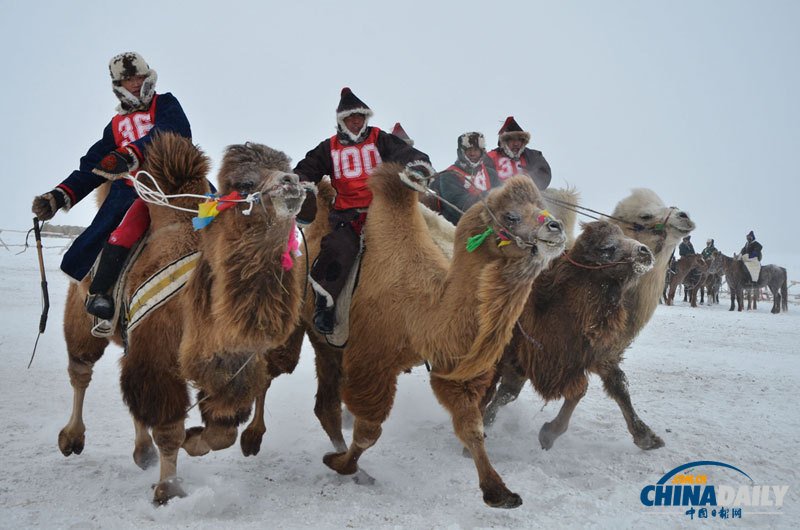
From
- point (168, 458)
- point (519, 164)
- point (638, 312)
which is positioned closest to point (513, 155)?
point (519, 164)

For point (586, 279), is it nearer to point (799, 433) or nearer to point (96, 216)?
point (799, 433)

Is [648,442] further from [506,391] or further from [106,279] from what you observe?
[106,279]

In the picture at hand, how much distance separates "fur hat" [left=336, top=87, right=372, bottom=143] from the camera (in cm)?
402

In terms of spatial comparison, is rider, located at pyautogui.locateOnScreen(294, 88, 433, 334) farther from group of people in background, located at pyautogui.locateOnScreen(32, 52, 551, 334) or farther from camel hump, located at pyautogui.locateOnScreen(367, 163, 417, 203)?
camel hump, located at pyautogui.locateOnScreen(367, 163, 417, 203)

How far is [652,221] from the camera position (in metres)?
4.63

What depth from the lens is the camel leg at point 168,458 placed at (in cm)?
308

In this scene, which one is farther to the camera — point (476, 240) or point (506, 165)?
point (506, 165)

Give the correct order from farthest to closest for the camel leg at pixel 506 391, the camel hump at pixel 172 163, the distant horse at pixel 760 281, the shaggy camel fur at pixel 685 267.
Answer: the shaggy camel fur at pixel 685 267, the distant horse at pixel 760 281, the camel leg at pixel 506 391, the camel hump at pixel 172 163

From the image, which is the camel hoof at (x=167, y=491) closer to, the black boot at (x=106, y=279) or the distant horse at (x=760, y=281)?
the black boot at (x=106, y=279)

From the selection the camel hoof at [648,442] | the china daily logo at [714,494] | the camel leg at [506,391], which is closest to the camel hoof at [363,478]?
the camel leg at [506,391]

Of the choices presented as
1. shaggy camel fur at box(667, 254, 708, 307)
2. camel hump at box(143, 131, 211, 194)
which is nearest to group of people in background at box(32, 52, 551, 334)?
camel hump at box(143, 131, 211, 194)

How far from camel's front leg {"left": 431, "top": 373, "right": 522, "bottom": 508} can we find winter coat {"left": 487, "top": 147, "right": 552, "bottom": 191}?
A: 10.5 ft

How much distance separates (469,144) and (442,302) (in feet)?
11.1

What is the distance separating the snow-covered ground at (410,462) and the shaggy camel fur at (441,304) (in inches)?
18.4
